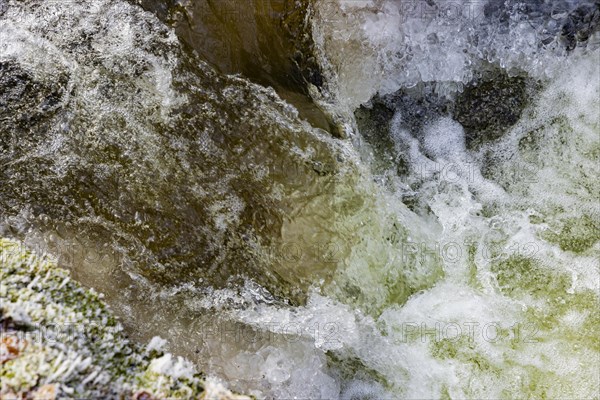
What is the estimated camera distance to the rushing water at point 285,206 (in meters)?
3.59

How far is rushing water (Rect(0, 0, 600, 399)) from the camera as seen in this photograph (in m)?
3.59

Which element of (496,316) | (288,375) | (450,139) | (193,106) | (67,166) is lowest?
(288,375)

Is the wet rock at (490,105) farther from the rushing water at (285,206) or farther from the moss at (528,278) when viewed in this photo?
the moss at (528,278)

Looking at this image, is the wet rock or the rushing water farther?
the wet rock

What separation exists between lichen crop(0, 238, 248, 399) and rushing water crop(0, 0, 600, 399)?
16 centimetres

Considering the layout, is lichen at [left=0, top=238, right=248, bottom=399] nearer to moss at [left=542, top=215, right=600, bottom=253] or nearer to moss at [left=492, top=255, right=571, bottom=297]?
moss at [left=492, top=255, right=571, bottom=297]

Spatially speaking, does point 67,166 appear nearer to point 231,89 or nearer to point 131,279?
point 131,279

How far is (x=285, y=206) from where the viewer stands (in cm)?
368

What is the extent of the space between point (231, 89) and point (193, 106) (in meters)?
0.26

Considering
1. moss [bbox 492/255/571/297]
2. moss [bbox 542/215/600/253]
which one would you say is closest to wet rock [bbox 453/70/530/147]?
moss [bbox 542/215/600/253]

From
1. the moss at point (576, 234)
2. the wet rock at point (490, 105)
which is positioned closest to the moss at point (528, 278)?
the moss at point (576, 234)

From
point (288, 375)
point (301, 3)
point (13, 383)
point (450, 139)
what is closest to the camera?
point (13, 383)

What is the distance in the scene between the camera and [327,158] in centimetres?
374

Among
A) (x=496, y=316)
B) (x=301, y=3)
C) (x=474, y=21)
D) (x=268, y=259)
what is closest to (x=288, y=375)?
(x=268, y=259)
